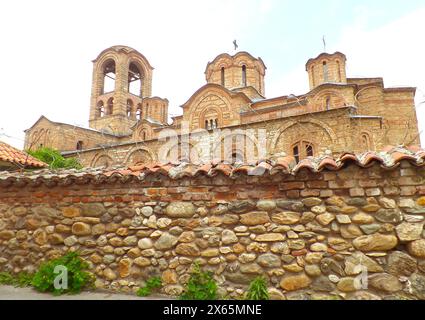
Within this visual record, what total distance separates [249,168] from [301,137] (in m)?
9.83

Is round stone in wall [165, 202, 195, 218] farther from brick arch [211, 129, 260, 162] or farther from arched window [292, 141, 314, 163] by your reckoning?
brick arch [211, 129, 260, 162]

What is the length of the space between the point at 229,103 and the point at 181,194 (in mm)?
13654

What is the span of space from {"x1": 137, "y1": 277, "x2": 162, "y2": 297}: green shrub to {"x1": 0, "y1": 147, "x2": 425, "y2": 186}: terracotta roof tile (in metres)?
1.11

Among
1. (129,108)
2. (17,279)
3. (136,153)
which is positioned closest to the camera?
(17,279)

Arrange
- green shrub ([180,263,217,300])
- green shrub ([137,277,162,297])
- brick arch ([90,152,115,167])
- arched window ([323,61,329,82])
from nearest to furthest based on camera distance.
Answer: green shrub ([180,263,217,300]), green shrub ([137,277,162,297]), brick arch ([90,152,115,167]), arched window ([323,61,329,82])

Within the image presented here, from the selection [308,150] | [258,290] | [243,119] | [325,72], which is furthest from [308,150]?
[258,290]

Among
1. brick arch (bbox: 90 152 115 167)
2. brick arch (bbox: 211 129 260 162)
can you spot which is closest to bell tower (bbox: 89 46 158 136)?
brick arch (bbox: 90 152 115 167)

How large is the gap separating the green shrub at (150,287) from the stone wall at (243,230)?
7 cm

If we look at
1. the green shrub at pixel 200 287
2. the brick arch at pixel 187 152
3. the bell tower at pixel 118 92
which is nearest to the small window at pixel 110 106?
the bell tower at pixel 118 92

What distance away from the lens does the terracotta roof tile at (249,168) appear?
2.44m

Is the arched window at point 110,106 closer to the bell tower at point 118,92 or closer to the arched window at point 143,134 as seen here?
the bell tower at point 118,92

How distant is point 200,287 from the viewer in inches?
107

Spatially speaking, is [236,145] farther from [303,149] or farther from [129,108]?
[129,108]

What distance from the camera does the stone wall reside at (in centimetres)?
239
